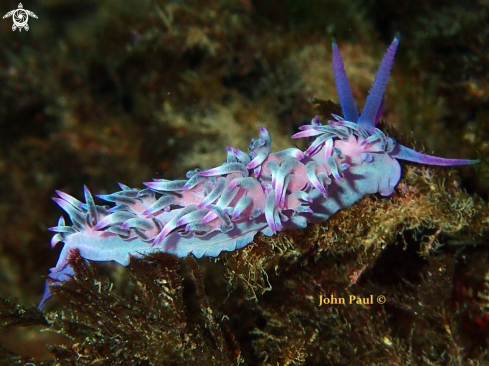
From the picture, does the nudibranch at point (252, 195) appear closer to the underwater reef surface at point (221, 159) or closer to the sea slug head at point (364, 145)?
the sea slug head at point (364, 145)

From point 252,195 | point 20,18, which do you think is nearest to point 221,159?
point 252,195

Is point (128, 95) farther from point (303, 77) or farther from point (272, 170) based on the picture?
point (272, 170)

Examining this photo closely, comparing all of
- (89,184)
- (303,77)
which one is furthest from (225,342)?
(89,184)

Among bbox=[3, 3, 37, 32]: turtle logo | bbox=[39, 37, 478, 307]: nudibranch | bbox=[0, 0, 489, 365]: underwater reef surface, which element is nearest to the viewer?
bbox=[39, 37, 478, 307]: nudibranch

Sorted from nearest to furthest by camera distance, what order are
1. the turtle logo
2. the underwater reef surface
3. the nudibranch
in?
the nudibranch, the underwater reef surface, the turtle logo

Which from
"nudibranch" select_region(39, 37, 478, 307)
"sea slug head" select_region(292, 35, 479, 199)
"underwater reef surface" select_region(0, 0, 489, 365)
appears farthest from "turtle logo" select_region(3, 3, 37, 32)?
"sea slug head" select_region(292, 35, 479, 199)

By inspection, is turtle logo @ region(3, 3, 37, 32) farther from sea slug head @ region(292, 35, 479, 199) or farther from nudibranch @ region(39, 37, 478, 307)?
sea slug head @ region(292, 35, 479, 199)

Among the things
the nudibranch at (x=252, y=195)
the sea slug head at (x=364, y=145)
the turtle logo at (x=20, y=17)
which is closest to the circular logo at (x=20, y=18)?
the turtle logo at (x=20, y=17)
